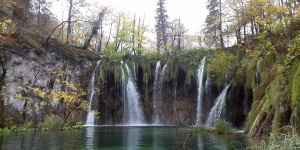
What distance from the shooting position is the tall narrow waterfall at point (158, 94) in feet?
102

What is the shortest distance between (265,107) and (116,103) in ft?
62.0

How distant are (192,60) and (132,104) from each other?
7.69m

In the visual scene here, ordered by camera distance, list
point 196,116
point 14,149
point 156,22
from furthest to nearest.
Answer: point 156,22
point 196,116
point 14,149

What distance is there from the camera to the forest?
44.7ft

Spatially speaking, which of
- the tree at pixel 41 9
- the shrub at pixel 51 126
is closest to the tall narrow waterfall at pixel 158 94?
the tree at pixel 41 9

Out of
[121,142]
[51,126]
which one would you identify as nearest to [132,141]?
[121,142]

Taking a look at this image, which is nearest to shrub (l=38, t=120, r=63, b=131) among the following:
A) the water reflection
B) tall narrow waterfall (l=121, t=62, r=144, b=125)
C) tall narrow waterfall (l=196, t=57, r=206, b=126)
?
the water reflection

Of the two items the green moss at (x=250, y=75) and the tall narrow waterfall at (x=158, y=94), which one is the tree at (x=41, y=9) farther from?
the green moss at (x=250, y=75)

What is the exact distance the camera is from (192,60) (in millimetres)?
31016

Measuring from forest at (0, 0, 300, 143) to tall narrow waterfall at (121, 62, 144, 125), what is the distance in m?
0.83

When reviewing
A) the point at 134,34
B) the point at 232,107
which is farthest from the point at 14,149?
the point at 134,34

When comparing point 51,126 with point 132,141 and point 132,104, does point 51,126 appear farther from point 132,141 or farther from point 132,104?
point 132,104

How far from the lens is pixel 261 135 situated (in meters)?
13.4

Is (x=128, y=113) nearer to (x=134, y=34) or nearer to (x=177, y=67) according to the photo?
(x=177, y=67)
